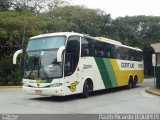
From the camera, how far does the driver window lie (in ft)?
57.5

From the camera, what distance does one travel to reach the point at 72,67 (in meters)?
18.0

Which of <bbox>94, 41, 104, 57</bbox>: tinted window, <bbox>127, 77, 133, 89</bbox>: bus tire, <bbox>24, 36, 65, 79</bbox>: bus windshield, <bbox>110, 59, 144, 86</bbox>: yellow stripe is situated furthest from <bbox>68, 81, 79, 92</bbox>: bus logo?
<bbox>127, 77, 133, 89</bbox>: bus tire

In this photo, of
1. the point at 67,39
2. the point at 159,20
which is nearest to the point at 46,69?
the point at 67,39

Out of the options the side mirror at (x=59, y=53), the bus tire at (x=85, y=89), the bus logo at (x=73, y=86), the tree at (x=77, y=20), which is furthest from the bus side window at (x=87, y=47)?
the tree at (x=77, y=20)

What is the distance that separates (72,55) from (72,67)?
0.59 m

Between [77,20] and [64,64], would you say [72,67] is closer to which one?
[64,64]

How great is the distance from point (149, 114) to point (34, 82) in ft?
20.4

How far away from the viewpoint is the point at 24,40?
3334cm

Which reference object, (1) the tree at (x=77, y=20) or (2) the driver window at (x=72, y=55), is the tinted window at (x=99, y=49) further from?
(1) the tree at (x=77, y=20)

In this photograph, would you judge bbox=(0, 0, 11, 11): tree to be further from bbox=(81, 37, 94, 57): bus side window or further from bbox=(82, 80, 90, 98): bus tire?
bbox=(82, 80, 90, 98): bus tire

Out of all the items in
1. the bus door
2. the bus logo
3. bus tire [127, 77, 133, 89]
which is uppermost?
the bus door

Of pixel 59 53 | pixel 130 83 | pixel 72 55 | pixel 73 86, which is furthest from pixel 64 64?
pixel 130 83

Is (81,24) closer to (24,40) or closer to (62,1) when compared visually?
(62,1)

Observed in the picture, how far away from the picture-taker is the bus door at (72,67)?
57.3ft
